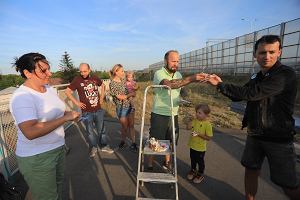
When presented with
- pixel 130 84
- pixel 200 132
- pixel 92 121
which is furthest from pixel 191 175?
pixel 130 84

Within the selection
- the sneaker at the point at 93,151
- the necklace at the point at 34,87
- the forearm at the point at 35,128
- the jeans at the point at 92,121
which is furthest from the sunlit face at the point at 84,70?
the forearm at the point at 35,128

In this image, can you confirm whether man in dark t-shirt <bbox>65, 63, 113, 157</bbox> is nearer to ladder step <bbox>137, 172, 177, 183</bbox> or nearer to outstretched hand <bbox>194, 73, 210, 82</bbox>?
ladder step <bbox>137, 172, 177, 183</bbox>

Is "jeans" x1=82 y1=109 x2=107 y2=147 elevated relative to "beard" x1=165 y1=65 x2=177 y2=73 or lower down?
lower down

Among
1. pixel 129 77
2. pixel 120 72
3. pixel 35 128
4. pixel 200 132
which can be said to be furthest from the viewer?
pixel 129 77

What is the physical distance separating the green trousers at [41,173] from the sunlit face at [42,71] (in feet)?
2.42

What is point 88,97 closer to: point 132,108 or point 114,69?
point 114,69

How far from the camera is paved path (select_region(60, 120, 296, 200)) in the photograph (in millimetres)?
3986

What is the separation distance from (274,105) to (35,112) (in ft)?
8.34

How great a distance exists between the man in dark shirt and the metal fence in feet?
43.3

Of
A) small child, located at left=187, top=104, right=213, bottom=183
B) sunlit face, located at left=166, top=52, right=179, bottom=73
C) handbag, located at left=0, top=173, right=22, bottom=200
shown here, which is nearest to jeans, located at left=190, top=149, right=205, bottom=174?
small child, located at left=187, top=104, right=213, bottom=183

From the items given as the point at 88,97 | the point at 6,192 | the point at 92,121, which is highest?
the point at 88,97

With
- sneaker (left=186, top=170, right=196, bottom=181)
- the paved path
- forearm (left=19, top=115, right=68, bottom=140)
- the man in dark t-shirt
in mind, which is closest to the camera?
forearm (left=19, top=115, right=68, bottom=140)

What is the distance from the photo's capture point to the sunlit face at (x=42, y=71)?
239 centimetres

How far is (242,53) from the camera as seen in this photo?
2320 cm
